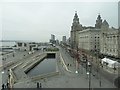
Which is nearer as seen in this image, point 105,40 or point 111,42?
point 111,42

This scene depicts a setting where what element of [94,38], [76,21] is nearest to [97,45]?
[94,38]

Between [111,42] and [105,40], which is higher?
[105,40]

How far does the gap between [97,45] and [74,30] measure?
47947 mm

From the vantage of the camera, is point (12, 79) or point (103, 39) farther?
point (103, 39)

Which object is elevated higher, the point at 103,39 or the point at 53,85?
the point at 103,39

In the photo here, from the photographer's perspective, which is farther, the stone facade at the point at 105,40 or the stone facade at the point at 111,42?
the stone facade at the point at 105,40

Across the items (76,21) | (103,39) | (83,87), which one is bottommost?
(83,87)

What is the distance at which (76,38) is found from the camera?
158 m

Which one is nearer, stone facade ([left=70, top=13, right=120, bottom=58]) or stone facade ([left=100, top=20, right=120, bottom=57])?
stone facade ([left=100, top=20, right=120, bottom=57])

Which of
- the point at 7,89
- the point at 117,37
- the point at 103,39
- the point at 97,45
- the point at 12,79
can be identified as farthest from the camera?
the point at 97,45

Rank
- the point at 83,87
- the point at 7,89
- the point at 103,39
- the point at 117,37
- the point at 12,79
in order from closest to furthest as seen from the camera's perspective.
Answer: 1. the point at 7,89
2. the point at 83,87
3. the point at 12,79
4. the point at 117,37
5. the point at 103,39

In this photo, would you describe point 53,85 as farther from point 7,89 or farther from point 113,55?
point 113,55

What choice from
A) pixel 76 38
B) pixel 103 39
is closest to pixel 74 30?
pixel 76 38

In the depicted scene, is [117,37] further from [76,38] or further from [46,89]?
[76,38]
